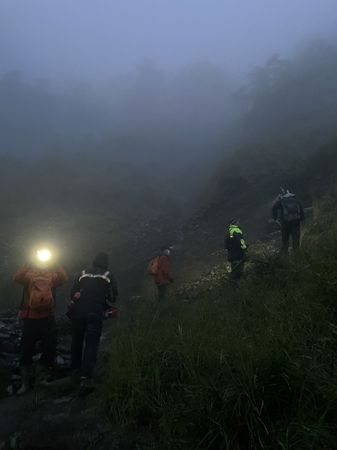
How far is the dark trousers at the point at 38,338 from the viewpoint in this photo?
270 inches

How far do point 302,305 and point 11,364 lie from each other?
518 centimetres

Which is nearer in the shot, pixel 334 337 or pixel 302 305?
pixel 334 337

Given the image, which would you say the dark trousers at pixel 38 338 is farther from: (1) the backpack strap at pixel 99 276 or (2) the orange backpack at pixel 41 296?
(1) the backpack strap at pixel 99 276

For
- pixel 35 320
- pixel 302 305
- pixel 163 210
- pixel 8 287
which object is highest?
pixel 163 210

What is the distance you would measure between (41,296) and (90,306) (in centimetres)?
83

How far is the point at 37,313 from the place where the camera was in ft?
22.8

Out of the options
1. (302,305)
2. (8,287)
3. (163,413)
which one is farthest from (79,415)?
(8,287)

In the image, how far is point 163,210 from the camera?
30.2 meters

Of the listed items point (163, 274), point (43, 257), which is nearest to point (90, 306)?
point (43, 257)

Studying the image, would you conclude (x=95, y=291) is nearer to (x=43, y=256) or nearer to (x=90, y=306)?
(x=90, y=306)

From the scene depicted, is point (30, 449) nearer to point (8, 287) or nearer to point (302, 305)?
point (302, 305)

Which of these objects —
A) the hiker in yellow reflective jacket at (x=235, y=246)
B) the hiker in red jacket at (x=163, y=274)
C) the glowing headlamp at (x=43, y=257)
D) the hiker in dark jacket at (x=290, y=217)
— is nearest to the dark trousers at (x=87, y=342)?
the glowing headlamp at (x=43, y=257)

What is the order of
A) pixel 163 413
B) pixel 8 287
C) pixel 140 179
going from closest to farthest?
pixel 163 413 < pixel 8 287 < pixel 140 179

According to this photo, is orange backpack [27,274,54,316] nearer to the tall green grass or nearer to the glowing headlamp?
the glowing headlamp
